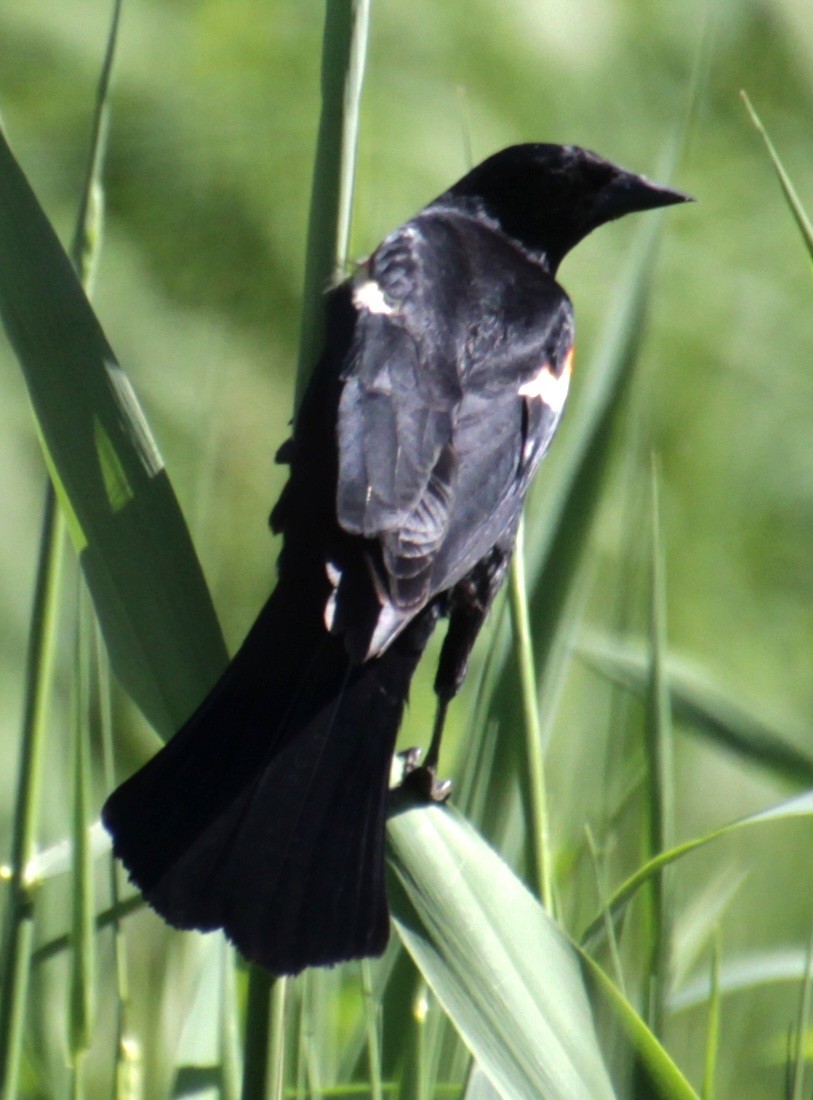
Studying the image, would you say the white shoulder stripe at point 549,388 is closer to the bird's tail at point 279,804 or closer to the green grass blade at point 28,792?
the bird's tail at point 279,804

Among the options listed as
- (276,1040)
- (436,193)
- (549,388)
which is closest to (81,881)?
(276,1040)

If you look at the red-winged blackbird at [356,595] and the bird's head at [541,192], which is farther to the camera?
the bird's head at [541,192]

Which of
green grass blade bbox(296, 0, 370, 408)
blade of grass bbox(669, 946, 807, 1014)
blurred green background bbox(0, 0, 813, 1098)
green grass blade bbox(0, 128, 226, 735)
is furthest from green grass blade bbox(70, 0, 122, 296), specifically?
blurred green background bbox(0, 0, 813, 1098)

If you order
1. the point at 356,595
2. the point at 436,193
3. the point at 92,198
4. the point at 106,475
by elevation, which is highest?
the point at 92,198

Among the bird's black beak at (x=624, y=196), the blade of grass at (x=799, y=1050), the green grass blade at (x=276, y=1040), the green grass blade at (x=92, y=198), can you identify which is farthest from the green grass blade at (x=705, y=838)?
the bird's black beak at (x=624, y=196)

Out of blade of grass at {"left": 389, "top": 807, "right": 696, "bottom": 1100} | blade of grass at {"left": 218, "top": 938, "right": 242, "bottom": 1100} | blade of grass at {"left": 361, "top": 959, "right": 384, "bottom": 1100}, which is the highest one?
blade of grass at {"left": 389, "top": 807, "right": 696, "bottom": 1100}

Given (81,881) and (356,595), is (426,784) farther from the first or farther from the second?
(81,881)

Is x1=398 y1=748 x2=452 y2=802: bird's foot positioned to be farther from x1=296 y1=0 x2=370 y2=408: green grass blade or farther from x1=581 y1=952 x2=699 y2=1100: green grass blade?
x1=296 y1=0 x2=370 y2=408: green grass blade
